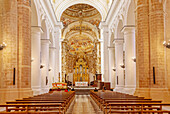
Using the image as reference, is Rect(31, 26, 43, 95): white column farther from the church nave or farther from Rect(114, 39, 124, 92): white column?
Rect(114, 39, 124, 92): white column

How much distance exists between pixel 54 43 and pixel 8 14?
17.2 metres

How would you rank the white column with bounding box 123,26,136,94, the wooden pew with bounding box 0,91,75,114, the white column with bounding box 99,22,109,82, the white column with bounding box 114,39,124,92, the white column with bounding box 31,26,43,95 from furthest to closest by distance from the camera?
the white column with bounding box 99,22,109,82, the white column with bounding box 114,39,124,92, the white column with bounding box 31,26,43,95, the white column with bounding box 123,26,136,94, the wooden pew with bounding box 0,91,75,114

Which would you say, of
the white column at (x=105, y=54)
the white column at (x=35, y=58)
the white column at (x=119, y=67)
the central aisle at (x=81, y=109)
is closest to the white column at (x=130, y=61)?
the central aisle at (x=81, y=109)

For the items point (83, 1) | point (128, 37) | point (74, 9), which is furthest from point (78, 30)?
point (128, 37)

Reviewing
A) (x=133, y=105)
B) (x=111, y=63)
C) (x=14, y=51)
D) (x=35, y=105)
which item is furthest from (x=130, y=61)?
(x=35, y=105)

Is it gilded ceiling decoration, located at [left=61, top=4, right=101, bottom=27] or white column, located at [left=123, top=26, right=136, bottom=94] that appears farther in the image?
gilded ceiling decoration, located at [left=61, top=4, right=101, bottom=27]

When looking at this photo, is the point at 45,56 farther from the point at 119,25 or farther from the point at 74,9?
the point at 74,9

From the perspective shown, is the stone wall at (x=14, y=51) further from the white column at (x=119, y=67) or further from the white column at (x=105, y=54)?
the white column at (x=105, y=54)

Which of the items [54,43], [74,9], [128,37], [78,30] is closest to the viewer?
[128,37]

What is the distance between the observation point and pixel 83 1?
98.9ft

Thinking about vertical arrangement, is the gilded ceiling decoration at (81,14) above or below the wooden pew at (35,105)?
above

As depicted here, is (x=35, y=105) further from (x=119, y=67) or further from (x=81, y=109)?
(x=119, y=67)

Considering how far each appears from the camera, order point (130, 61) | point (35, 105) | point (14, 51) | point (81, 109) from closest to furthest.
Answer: point (35, 105), point (14, 51), point (81, 109), point (130, 61)

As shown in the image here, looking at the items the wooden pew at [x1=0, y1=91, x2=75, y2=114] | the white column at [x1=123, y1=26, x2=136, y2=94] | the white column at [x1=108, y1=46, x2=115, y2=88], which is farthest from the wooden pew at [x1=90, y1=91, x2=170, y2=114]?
the white column at [x1=108, y1=46, x2=115, y2=88]
